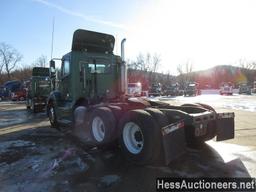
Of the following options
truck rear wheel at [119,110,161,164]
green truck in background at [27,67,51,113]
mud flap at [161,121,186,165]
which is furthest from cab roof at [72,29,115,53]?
green truck in background at [27,67,51,113]

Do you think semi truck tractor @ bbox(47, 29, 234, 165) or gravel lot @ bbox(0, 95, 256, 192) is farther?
semi truck tractor @ bbox(47, 29, 234, 165)

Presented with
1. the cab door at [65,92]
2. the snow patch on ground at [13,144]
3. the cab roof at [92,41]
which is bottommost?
the snow patch on ground at [13,144]

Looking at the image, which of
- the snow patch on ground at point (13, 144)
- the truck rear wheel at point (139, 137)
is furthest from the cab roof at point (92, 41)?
the truck rear wheel at point (139, 137)

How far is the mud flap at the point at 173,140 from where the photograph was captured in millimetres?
4938

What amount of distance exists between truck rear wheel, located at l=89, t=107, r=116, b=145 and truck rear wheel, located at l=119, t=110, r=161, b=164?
39cm

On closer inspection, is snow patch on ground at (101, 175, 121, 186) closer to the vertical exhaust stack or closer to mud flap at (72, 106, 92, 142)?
mud flap at (72, 106, 92, 142)

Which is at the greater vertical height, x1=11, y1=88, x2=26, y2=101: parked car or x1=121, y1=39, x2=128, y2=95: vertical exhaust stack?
x1=121, y1=39, x2=128, y2=95: vertical exhaust stack

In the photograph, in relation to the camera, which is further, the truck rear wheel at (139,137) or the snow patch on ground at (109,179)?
the truck rear wheel at (139,137)

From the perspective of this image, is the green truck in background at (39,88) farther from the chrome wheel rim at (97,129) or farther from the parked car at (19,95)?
the parked car at (19,95)

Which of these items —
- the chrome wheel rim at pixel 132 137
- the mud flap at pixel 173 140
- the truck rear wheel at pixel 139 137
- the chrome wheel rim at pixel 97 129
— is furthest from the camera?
the chrome wheel rim at pixel 97 129

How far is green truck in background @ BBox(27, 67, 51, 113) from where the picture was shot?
18562mm

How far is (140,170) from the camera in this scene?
529 cm

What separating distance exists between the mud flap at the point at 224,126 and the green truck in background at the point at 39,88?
14502 millimetres

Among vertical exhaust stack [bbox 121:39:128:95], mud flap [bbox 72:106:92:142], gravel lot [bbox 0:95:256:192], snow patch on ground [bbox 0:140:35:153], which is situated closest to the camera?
gravel lot [bbox 0:95:256:192]
